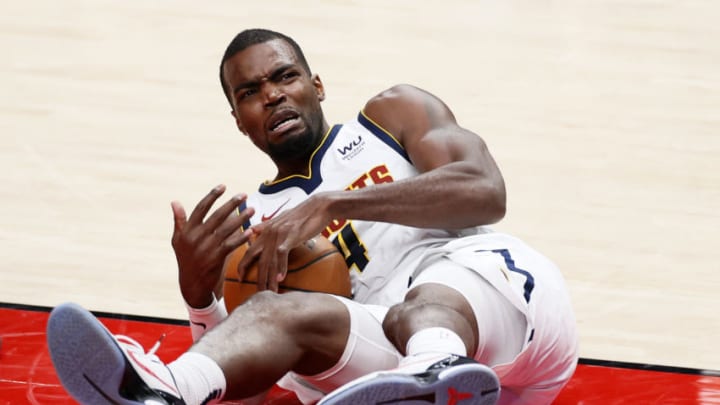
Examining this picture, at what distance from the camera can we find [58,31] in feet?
29.7

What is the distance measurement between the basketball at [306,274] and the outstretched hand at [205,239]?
0.07 m

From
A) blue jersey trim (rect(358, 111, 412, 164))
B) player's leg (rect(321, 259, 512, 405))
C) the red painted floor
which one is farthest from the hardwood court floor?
player's leg (rect(321, 259, 512, 405))

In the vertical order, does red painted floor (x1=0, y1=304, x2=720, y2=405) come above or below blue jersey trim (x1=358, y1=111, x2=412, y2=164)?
below

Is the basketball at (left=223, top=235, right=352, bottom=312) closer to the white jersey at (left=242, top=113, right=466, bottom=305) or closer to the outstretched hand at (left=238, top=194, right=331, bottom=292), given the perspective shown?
the outstretched hand at (left=238, top=194, right=331, bottom=292)

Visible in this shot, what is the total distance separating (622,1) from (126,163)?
4.25 m

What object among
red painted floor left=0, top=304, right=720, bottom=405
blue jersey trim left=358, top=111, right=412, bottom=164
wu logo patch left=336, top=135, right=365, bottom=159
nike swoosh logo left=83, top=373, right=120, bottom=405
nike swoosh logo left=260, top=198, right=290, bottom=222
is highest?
blue jersey trim left=358, top=111, right=412, bottom=164

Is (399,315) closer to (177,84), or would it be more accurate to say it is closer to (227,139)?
(227,139)

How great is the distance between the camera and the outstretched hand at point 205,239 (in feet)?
13.9

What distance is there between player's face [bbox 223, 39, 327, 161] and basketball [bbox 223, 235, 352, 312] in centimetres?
57

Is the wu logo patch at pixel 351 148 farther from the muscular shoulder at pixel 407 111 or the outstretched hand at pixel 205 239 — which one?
the outstretched hand at pixel 205 239

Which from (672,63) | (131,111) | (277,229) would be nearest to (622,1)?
(672,63)

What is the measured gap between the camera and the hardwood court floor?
5.84 meters

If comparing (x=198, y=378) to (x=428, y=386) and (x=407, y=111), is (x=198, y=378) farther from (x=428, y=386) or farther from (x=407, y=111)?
(x=407, y=111)

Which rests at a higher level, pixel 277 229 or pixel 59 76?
pixel 277 229
